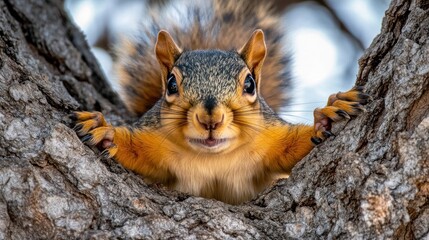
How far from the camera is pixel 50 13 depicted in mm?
2209

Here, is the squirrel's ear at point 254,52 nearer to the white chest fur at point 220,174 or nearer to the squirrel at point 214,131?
the squirrel at point 214,131

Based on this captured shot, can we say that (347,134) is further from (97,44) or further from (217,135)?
(97,44)

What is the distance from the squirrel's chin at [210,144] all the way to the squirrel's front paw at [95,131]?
0.19m

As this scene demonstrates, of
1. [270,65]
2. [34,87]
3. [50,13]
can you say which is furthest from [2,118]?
[270,65]

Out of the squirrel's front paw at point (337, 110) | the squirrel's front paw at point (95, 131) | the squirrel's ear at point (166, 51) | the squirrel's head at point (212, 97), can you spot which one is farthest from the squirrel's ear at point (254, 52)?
the squirrel's front paw at point (95, 131)

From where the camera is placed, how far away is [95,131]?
144 centimetres

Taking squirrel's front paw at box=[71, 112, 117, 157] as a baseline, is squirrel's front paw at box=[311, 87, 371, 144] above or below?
above

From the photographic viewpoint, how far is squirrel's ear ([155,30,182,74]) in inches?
70.0

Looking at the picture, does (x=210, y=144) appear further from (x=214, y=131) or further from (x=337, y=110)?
(x=337, y=110)

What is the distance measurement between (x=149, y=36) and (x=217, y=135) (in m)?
0.95

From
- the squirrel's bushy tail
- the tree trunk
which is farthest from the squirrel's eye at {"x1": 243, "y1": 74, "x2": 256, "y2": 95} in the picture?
the squirrel's bushy tail

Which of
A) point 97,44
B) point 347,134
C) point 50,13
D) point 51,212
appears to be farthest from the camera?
point 97,44

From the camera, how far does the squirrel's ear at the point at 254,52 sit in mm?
1761

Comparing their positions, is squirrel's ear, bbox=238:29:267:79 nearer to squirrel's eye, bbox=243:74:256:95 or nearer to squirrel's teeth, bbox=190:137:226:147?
squirrel's eye, bbox=243:74:256:95
